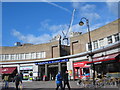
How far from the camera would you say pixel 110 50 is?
2306 cm

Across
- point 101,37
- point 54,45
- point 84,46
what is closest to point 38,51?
point 54,45

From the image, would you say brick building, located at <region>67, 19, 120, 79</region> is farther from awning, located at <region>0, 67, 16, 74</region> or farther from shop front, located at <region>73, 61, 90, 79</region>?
awning, located at <region>0, 67, 16, 74</region>

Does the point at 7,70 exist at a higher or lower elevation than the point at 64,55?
lower

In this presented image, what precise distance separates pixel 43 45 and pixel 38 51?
192 centimetres

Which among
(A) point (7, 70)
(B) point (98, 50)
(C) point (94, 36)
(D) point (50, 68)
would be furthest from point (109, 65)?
(A) point (7, 70)

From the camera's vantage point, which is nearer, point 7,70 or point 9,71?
point 9,71

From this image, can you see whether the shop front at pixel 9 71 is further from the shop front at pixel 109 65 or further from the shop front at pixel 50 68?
the shop front at pixel 109 65

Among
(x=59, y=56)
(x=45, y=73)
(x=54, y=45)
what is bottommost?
(x=45, y=73)

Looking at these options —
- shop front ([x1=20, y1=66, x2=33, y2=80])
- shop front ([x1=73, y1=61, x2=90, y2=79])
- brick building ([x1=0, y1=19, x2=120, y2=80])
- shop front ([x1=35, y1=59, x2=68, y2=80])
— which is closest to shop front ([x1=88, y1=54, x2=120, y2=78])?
brick building ([x1=0, y1=19, x2=120, y2=80])

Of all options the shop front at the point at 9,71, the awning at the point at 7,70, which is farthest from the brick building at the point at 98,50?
the awning at the point at 7,70

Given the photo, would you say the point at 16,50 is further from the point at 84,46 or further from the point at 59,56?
the point at 84,46

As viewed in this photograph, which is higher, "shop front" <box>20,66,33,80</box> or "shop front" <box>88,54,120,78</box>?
"shop front" <box>88,54,120,78</box>

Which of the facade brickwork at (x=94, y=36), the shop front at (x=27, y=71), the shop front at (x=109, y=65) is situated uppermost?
the facade brickwork at (x=94, y=36)

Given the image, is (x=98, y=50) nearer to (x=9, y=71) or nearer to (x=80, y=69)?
(x=80, y=69)
